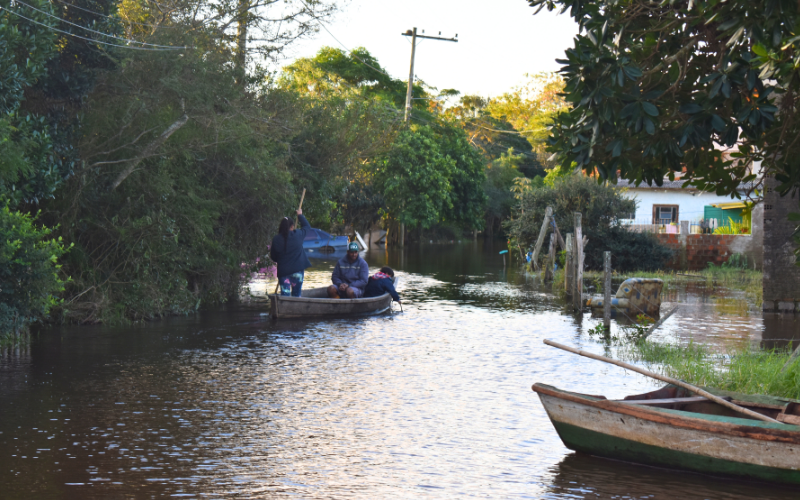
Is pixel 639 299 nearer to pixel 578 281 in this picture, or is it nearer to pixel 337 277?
pixel 578 281

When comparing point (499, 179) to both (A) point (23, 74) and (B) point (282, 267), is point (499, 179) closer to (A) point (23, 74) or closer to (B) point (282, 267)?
(B) point (282, 267)

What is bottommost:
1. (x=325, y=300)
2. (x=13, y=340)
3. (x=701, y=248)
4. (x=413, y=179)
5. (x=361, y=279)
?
(x=13, y=340)

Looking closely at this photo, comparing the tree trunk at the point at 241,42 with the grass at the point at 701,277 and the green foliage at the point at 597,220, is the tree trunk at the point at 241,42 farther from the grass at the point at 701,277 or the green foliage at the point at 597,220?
the green foliage at the point at 597,220

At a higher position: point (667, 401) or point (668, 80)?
point (668, 80)

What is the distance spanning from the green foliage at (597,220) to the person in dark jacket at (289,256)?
15162 millimetres

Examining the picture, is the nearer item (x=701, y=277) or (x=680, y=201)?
(x=701, y=277)

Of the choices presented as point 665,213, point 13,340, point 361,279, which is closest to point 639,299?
point 361,279

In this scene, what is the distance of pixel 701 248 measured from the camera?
3206 cm

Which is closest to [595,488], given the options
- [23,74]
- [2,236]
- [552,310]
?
[2,236]

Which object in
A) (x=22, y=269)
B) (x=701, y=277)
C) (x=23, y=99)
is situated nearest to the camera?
(x=22, y=269)

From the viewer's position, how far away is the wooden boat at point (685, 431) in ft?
25.1

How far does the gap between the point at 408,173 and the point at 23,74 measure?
3737cm

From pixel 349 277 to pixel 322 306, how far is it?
158cm

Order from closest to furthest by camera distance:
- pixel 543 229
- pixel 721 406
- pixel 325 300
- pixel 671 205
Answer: pixel 721 406 < pixel 325 300 < pixel 543 229 < pixel 671 205
